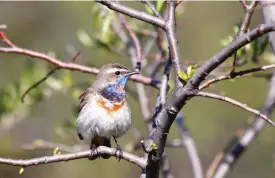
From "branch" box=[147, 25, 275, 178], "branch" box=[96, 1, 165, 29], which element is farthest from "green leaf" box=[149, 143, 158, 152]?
"branch" box=[96, 1, 165, 29]

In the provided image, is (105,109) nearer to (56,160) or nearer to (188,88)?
(56,160)

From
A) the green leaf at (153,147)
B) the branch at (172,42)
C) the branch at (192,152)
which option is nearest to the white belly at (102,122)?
the branch at (192,152)

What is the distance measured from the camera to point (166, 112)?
304 centimetres

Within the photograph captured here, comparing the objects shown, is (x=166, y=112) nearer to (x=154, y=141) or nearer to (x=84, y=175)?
(x=154, y=141)

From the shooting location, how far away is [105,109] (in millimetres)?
5035

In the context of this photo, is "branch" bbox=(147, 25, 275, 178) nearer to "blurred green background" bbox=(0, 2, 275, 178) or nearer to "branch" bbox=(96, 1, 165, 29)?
"branch" bbox=(96, 1, 165, 29)

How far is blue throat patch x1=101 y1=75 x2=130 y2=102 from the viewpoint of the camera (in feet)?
17.0

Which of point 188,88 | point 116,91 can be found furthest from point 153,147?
point 116,91

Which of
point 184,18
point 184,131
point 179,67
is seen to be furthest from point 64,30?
point 179,67

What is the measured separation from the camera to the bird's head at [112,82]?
5.23 meters

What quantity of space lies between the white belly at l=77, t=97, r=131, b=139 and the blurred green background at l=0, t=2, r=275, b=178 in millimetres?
2823

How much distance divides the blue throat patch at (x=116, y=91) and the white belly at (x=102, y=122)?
0.15 metres

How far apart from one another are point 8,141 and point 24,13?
13.2 ft

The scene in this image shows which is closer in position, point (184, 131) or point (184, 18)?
point (184, 131)
